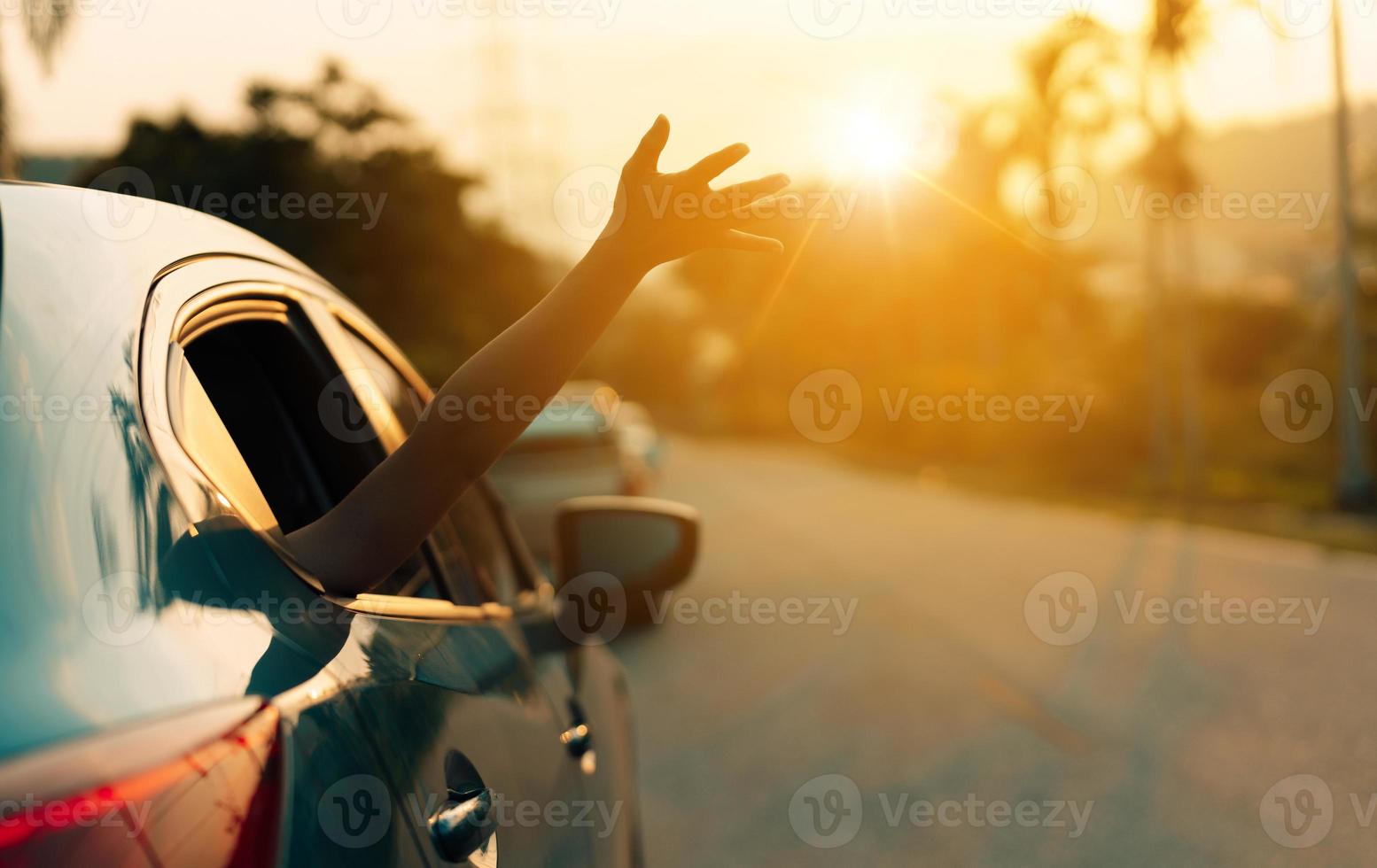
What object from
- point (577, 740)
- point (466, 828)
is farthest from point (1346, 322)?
point (466, 828)

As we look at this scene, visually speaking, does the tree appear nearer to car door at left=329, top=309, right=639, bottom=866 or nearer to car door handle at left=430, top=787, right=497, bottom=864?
car door at left=329, top=309, right=639, bottom=866

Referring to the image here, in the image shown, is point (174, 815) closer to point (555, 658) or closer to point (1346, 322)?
point (555, 658)

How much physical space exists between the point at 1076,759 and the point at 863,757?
3.19 feet

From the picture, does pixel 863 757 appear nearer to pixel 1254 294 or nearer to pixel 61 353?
pixel 61 353

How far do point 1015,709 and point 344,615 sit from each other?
6418mm

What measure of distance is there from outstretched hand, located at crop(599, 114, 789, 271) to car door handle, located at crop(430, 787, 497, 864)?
0.67 meters

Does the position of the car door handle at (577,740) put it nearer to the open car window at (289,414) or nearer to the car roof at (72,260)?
the open car window at (289,414)

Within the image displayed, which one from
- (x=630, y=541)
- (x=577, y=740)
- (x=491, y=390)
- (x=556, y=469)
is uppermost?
(x=491, y=390)

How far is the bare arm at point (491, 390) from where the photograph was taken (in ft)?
5.44

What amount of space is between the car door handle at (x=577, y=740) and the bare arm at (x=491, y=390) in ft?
2.76

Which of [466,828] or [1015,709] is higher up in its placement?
[466,828]

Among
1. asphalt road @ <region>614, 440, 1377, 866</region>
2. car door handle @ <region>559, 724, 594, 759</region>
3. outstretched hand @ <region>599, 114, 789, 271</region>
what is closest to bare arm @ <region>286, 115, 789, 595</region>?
outstretched hand @ <region>599, 114, 789, 271</region>

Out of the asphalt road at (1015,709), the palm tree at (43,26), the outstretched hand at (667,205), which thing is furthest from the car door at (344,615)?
the palm tree at (43,26)

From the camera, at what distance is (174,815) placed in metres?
0.99
